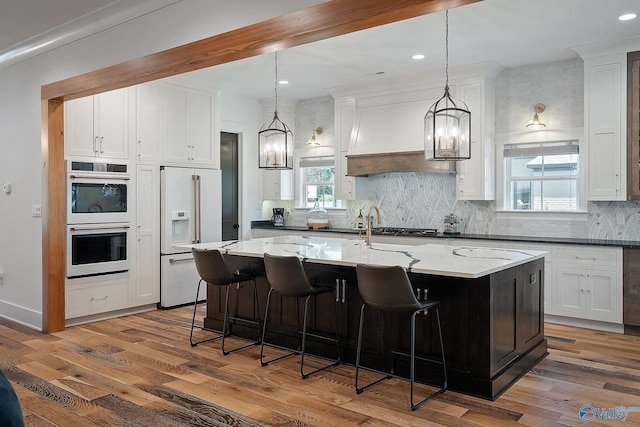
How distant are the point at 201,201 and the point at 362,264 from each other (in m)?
3.41

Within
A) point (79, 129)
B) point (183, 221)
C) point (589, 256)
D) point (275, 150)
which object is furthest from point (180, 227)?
point (589, 256)

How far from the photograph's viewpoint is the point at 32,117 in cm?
520

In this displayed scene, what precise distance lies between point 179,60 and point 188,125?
2.47 m

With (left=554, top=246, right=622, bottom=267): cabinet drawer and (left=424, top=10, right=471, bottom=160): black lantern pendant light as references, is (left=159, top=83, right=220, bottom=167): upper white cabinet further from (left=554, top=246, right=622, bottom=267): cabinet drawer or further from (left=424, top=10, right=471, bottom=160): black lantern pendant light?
(left=554, top=246, right=622, bottom=267): cabinet drawer

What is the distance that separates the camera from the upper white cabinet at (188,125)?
6026mm

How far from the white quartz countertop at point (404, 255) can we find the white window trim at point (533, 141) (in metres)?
1.79

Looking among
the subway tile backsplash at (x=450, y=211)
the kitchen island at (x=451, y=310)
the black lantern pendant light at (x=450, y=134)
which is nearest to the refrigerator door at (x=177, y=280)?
the kitchen island at (x=451, y=310)

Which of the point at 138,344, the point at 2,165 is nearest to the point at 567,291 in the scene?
the point at 138,344

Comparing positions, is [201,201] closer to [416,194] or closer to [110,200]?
[110,200]

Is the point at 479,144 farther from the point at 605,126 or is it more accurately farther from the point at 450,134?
the point at 450,134

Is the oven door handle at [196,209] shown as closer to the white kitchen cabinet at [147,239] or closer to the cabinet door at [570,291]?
the white kitchen cabinet at [147,239]

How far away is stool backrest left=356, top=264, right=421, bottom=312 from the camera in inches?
124

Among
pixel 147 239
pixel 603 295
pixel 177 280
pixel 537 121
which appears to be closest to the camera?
pixel 603 295

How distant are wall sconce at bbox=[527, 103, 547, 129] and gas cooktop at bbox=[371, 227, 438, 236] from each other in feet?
5.36
